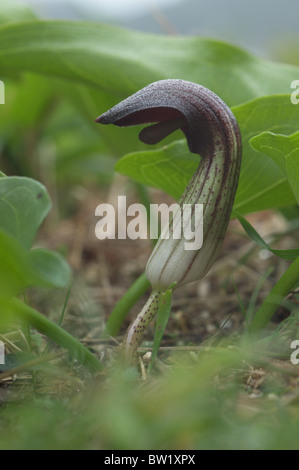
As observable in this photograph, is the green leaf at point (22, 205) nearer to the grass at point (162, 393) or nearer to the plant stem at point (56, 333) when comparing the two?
the plant stem at point (56, 333)

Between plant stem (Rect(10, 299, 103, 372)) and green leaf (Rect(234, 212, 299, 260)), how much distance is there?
15.8 inches

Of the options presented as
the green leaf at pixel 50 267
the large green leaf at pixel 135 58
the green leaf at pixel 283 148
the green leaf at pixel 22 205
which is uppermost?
the large green leaf at pixel 135 58

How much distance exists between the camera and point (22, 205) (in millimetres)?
902

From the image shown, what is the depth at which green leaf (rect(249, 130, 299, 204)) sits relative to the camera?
3.08ft

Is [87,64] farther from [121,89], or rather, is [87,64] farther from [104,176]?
[104,176]

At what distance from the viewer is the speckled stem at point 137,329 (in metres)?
1.01

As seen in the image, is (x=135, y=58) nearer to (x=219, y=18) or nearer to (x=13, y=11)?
(x=13, y=11)

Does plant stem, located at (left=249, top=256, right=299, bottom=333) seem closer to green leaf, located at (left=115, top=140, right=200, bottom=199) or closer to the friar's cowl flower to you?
the friar's cowl flower

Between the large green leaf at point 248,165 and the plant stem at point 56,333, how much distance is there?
1.40ft

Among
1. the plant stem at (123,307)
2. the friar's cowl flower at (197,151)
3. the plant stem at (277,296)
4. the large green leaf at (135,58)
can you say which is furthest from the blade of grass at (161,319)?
the large green leaf at (135,58)

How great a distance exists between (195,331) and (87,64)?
804 millimetres

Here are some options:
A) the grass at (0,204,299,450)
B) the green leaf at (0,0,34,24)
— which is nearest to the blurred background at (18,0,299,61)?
the green leaf at (0,0,34,24)

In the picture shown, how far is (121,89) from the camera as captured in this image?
150cm

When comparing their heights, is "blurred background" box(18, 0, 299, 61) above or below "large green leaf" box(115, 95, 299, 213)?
above
